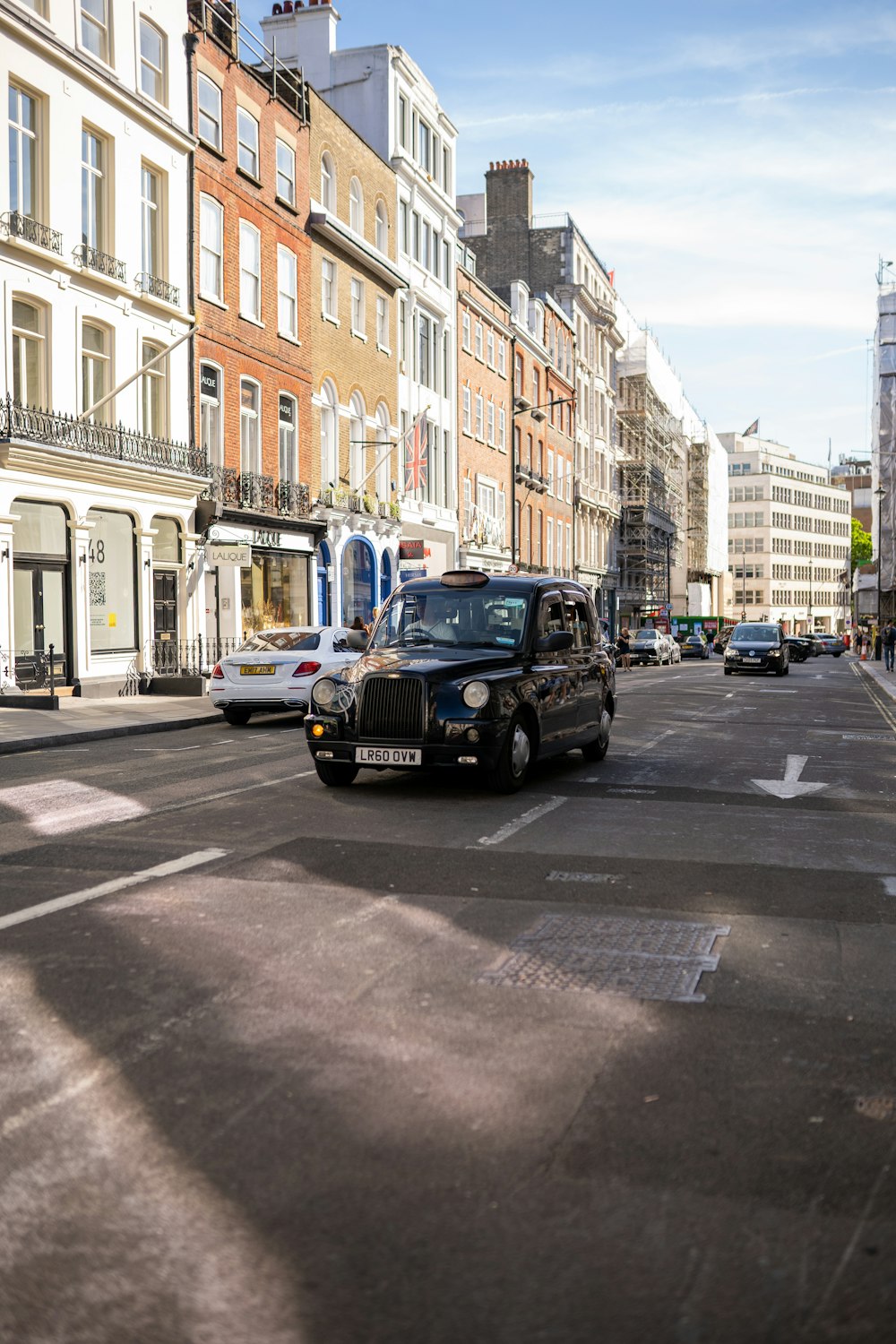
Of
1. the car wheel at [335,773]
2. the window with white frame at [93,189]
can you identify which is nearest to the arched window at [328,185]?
the window with white frame at [93,189]

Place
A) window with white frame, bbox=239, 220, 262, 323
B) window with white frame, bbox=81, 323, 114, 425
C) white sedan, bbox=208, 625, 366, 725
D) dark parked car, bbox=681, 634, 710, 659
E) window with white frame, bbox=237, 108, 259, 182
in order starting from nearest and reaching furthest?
white sedan, bbox=208, 625, 366, 725, window with white frame, bbox=81, 323, 114, 425, window with white frame, bbox=237, 108, 259, 182, window with white frame, bbox=239, 220, 262, 323, dark parked car, bbox=681, 634, 710, 659

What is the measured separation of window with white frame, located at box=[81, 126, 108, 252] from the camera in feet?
86.2

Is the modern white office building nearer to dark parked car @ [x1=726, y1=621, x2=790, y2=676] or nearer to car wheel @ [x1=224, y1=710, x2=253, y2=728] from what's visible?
dark parked car @ [x1=726, y1=621, x2=790, y2=676]

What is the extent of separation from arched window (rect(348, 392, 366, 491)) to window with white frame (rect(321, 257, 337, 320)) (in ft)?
9.18

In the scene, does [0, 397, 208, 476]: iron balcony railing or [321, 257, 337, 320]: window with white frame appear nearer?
[0, 397, 208, 476]: iron balcony railing

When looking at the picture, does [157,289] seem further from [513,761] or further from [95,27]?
[513,761]

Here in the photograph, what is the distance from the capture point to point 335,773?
1118 centimetres

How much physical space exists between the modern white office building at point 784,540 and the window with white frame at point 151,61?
117 metres

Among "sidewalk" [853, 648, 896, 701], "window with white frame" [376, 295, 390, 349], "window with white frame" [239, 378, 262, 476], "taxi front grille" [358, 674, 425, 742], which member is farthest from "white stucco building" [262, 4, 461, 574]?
"taxi front grille" [358, 674, 425, 742]

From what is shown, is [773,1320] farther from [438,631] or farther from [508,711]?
[438,631]

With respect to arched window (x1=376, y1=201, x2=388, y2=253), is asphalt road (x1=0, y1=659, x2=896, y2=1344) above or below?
below

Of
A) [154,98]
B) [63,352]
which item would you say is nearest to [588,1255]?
[63,352]

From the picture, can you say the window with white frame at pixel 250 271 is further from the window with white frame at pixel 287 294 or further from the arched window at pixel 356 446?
the arched window at pixel 356 446

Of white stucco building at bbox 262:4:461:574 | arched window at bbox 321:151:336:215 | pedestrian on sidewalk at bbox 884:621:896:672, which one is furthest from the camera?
pedestrian on sidewalk at bbox 884:621:896:672
